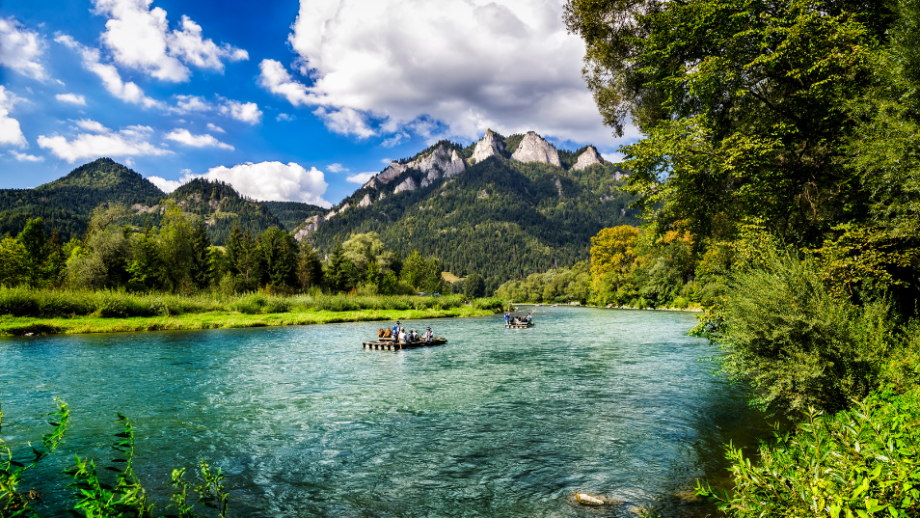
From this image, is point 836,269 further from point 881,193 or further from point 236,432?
point 236,432

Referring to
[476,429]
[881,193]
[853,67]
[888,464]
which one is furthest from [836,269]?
[476,429]

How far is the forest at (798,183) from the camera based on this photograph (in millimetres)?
9867

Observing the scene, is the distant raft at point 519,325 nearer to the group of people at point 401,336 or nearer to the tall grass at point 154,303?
the group of people at point 401,336

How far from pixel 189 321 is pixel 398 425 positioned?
4124 cm

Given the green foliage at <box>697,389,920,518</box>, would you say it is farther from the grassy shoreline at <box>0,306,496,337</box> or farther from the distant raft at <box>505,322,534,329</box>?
the grassy shoreline at <box>0,306,496,337</box>

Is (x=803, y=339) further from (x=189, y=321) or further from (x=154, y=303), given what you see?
(x=154, y=303)

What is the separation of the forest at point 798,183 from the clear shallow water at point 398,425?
3142mm

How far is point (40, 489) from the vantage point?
10117 mm

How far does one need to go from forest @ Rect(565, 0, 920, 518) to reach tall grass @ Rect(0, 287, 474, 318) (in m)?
52.0

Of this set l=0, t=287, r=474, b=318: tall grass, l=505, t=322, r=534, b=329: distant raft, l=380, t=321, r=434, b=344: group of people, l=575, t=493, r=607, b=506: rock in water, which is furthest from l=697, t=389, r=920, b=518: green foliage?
l=0, t=287, r=474, b=318: tall grass

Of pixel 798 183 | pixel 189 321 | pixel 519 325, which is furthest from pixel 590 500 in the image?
pixel 189 321

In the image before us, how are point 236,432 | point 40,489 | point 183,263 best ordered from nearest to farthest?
1. point 40,489
2. point 236,432
3. point 183,263

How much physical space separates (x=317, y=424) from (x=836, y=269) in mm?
15932

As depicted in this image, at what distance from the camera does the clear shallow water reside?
33.3 ft
